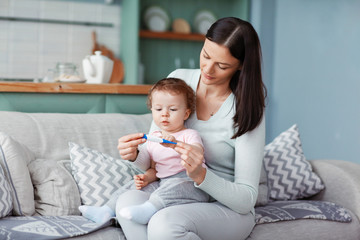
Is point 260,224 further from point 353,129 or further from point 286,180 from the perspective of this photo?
point 353,129

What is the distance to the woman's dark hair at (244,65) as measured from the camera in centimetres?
174

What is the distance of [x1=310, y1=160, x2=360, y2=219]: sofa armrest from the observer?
2246 millimetres

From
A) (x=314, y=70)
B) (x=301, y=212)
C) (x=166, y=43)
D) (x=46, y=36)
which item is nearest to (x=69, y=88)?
(x=301, y=212)

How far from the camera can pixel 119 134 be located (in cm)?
230

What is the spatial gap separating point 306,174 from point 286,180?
104 mm

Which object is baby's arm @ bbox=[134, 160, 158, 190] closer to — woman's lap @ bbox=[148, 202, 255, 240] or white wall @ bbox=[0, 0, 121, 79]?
woman's lap @ bbox=[148, 202, 255, 240]

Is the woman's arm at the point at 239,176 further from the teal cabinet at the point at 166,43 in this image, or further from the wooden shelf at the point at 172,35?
the wooden shelf at the point at 172,35

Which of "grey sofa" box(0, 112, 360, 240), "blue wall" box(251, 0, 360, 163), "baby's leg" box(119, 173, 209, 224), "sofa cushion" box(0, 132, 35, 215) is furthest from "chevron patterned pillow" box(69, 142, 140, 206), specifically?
"blue wall" box(251, 0, 360, 163)

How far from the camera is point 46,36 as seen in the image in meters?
4.68

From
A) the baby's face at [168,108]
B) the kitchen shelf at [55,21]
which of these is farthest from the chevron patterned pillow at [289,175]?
the kitchen shelf at [55,21]

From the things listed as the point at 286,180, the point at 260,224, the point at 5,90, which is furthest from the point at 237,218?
the point at 5,90

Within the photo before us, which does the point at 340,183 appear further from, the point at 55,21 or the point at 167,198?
the point at 55,21

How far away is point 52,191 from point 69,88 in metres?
0.67

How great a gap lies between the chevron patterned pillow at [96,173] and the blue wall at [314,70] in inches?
A: 80.1
